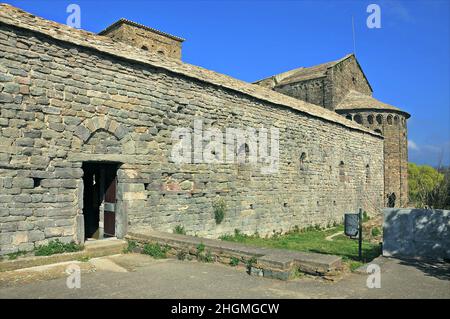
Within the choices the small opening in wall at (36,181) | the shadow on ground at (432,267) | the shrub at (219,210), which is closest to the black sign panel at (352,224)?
the shadow on ground at (432,267)

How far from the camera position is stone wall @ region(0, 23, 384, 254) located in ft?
23.5

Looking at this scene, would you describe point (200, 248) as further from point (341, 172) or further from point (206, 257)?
point (341, 172)

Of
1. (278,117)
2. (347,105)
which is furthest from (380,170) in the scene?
(278,117)

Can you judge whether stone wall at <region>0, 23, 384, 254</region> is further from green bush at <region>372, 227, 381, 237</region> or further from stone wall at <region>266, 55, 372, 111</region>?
stone wall at <region>266, 55, 372, 111</region>

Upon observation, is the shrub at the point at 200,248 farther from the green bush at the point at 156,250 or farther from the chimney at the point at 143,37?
the chimney at the point at 143,37

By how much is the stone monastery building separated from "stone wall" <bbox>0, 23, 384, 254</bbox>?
23 millimetres

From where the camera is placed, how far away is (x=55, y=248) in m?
7.37

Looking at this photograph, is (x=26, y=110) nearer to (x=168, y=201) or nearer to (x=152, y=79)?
(x=152, y=79)

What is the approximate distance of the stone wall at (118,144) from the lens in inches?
282

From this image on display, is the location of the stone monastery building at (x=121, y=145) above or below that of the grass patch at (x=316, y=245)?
above

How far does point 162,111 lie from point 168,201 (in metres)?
2.33

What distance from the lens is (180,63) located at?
10922mm

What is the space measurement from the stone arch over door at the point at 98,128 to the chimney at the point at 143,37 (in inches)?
549

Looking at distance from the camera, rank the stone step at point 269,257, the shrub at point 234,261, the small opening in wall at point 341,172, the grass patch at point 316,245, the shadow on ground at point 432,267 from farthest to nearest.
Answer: the small opening in wall at point 341,172 → the grass patch at point 316,245 → the shrub at point 234,261 → the shadow on ground at point 432,267 → the stone step at point 269,257
